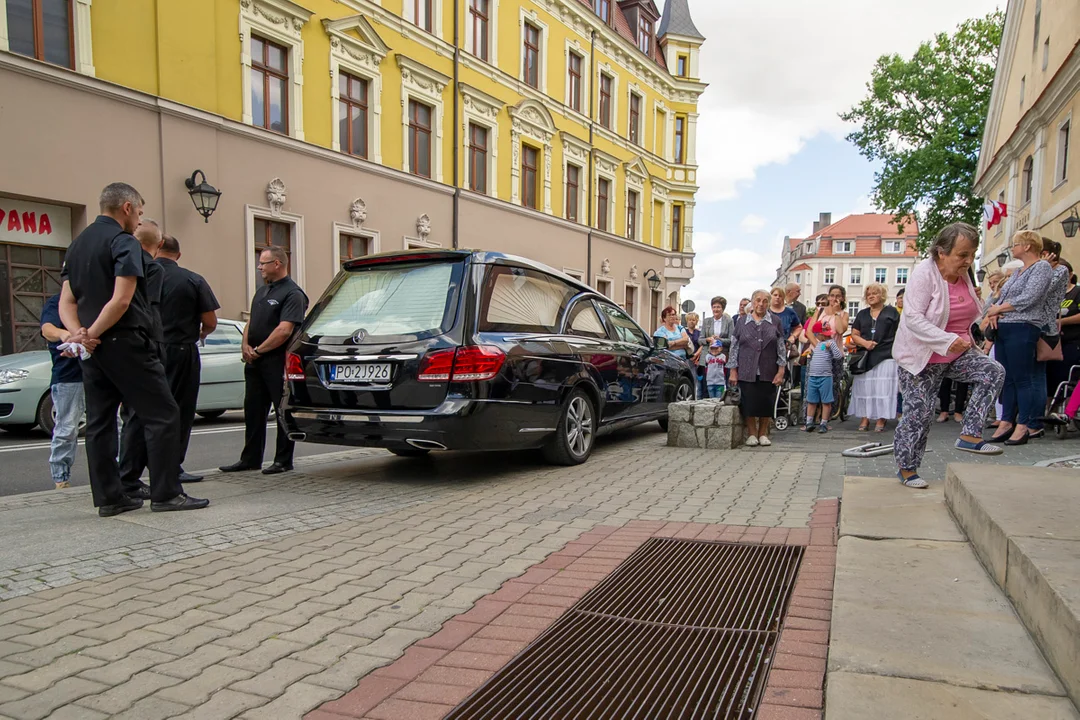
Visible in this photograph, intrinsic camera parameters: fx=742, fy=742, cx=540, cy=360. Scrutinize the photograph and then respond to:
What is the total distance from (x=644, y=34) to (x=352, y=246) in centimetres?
2148

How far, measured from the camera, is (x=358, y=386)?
568 centimetres

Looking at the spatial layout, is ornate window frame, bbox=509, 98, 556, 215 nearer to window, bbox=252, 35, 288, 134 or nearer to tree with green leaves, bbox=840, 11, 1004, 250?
window, bbox=252, 35, 288, 134

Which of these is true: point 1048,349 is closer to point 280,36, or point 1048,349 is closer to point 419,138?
point 280,36

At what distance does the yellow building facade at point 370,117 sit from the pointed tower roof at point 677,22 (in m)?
2.30

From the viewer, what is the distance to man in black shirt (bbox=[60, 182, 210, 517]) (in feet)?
14.4

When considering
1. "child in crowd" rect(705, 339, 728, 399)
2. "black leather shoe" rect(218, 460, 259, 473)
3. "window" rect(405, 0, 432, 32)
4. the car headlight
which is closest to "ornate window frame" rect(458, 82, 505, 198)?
"window" rect(405, 0, 432, 32)

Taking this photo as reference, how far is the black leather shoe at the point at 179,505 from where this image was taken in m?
4.64

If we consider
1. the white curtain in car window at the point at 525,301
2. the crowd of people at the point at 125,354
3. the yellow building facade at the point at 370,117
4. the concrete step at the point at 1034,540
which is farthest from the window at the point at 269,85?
the concrete step at the point at 1034,540

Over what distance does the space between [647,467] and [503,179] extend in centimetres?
1894

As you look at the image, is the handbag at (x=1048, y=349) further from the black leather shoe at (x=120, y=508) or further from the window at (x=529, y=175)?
the window at (x=529, y=175)

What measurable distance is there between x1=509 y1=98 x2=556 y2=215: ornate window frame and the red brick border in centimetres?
2179

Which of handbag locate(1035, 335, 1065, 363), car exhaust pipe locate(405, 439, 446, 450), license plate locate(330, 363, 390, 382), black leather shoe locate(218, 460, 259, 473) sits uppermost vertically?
handbag locate(1035, 335, 1065, 363)

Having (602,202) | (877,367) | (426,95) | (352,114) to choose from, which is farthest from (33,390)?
(602,202)

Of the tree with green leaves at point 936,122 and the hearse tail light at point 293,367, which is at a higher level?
the tree with green leaves at point 936,122
